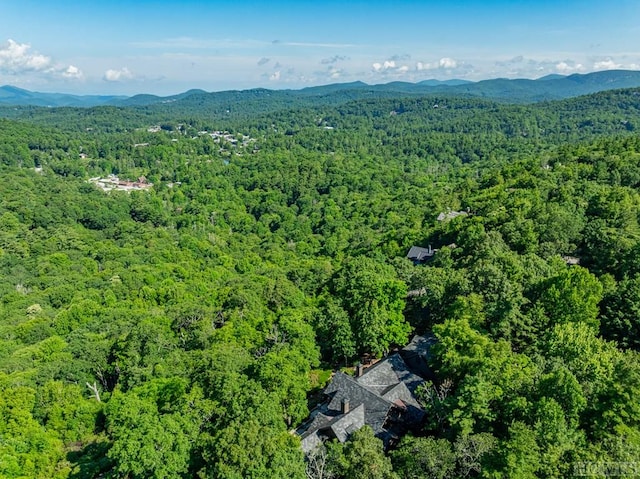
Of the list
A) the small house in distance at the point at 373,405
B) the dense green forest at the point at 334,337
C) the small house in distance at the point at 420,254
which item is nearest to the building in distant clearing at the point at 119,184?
the dense green forest at the point at 334,337

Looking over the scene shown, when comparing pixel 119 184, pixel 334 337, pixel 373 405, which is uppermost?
pixel 334 337

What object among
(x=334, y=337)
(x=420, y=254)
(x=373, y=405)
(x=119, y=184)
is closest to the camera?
(x=373, y=405)

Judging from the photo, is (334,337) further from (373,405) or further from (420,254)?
(420,254)

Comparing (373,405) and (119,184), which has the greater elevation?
(373,405)

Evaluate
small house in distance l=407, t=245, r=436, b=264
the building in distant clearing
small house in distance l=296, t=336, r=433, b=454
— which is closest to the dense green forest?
small house in distance l=296, t=336, r=433, b=454

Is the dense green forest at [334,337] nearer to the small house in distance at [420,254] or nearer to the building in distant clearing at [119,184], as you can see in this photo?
the small house in distance at [420,254]

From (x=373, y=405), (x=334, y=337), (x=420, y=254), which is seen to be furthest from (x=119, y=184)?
(x=373, y=405)

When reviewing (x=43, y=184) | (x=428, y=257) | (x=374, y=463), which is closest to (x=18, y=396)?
(x=374, y=463)
